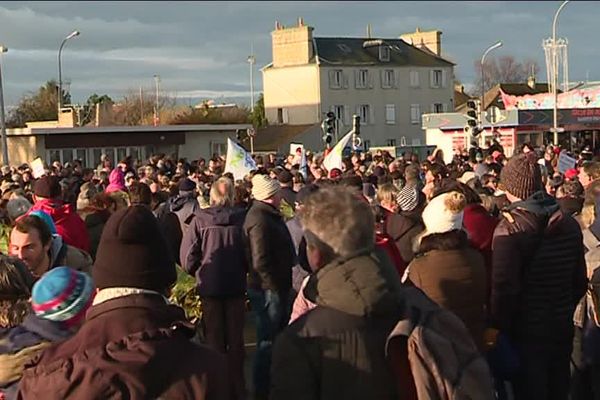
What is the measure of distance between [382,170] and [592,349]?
9123mm

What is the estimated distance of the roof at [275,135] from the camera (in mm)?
64500

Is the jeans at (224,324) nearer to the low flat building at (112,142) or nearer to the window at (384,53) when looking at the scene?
the low flat building at (112,142)

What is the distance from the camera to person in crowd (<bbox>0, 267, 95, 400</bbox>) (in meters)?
3.48

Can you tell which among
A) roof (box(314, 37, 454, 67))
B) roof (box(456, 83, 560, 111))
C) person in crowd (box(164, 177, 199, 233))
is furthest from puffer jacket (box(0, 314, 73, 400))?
roof (box(456, 83, 560, 111))

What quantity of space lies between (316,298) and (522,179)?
2.75 meters

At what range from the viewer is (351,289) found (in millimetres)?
3322

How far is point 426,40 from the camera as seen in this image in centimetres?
7975

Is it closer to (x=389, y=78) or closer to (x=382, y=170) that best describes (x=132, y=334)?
(x=382, y=170)

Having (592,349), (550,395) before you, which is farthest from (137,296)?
(592,349)

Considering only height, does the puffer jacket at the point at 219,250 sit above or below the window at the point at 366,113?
below

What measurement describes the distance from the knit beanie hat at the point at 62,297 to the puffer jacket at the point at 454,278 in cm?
182

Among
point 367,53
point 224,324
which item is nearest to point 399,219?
point 224,324

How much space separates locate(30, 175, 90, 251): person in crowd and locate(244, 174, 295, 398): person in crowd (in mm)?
1380

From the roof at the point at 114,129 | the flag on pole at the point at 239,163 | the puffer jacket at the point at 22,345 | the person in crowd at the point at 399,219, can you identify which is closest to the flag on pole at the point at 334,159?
the flag on pole at the point at 239,163
